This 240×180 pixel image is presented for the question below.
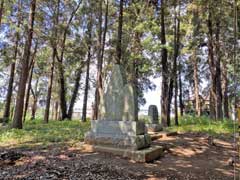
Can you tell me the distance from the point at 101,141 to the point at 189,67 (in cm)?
1926

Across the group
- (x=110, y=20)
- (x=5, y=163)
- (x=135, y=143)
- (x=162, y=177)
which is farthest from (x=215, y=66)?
(x=5, y=163)

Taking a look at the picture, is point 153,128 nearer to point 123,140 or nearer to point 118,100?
point 118,100

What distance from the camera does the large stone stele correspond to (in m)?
5.86

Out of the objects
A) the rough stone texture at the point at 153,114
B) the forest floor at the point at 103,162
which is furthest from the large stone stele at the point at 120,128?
the rough stone texture at the point at 153,114

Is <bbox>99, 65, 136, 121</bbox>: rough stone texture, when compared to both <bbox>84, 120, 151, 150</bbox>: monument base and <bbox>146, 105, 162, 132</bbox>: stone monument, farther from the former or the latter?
<bbox>146, 105, 162, 132</bbox>: stone monument

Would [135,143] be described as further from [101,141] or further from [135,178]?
[135,178]

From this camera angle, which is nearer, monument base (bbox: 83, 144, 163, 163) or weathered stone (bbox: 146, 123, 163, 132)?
monument base (bbox: 83, 144, 163, 163)

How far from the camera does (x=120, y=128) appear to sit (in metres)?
6.30

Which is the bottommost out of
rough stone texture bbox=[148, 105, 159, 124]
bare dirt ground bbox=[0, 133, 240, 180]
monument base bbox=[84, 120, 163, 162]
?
bare dirt ground bbox=[0, 133, 240, 180]

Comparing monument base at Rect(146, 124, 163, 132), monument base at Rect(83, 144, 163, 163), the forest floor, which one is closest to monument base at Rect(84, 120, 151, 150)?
monument base at Rect(83, 144, 163, 163)

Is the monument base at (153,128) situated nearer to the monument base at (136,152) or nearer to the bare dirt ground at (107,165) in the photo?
the bare dirt ground at (107,165)

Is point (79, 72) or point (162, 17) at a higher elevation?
point (162, 17)

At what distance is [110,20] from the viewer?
1814 cm

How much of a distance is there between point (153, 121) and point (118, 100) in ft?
12.7
